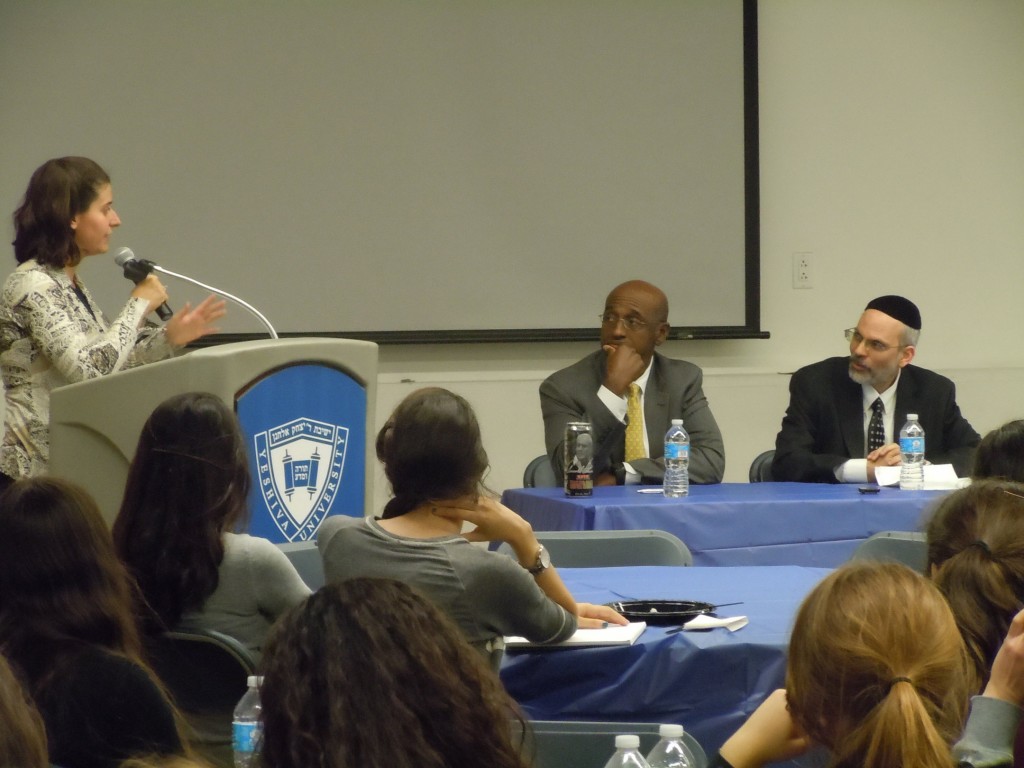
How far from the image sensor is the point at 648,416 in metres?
4.65

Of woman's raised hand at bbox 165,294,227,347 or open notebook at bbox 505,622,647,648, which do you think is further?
woman's raised hand at bbox 165,294,227,347

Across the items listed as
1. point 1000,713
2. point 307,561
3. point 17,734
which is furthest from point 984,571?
point 307,561

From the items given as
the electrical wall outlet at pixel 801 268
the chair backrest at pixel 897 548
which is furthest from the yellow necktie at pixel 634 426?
the electrical wall outlet at pixel 801 268

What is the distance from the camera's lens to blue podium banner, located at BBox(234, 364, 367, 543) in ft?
8.84

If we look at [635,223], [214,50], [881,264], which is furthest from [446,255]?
[881,264]

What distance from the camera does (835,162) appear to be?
616cm

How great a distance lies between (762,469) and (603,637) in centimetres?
272

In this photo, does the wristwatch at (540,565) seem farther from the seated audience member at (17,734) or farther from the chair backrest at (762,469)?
the chair backrest at (762,469)

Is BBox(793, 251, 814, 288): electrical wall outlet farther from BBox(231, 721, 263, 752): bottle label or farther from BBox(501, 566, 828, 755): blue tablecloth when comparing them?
BBox(231, 721, 263, 752): bottle label

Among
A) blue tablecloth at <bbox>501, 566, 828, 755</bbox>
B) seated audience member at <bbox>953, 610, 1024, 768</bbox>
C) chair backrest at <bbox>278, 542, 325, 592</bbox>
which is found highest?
seated audience member at <bbox>953, 610, 1024, 768</bbox>

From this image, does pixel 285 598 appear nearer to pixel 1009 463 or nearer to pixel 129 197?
pixel 1009 463

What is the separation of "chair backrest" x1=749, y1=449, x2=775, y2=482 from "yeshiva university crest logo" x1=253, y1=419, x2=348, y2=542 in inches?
90.4

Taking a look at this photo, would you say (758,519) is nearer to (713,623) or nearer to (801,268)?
(713,623)

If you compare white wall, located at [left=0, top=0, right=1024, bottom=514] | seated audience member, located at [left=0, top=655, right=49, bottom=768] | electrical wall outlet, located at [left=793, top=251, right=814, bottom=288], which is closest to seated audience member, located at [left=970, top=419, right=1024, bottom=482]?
seated audience member, located at [left=0, top=655, right=49, bottom=768]
